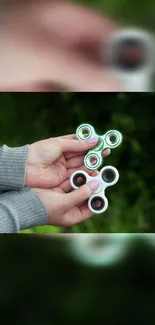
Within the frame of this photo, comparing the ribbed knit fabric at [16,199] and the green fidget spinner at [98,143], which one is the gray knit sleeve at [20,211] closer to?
the ribbed knit fabric at [16,199]

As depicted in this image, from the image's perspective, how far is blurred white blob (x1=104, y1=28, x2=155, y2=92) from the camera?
1.13 meters

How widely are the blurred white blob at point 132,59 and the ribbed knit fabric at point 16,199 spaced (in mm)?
269

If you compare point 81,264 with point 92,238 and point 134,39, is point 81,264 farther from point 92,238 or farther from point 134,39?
point 134,39

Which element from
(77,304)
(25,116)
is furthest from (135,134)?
(77,304)

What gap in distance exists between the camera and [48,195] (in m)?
1.08

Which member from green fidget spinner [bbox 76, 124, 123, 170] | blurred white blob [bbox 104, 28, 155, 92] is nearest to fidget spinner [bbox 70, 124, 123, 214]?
green fidget spinner [bbox 76, 124, 123, 170]

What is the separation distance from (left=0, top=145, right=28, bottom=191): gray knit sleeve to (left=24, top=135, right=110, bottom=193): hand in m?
0.03

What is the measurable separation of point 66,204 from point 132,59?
330 mm

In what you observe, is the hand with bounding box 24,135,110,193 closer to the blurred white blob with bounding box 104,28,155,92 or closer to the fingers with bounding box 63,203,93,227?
the fingers with bounding box 63,203,93,227

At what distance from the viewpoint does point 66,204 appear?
108 centimetres

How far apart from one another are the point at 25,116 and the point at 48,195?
307 millimetres

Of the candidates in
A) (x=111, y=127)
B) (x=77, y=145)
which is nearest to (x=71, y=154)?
(x=77, y=145)

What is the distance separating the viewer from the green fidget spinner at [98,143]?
1068 millimetres

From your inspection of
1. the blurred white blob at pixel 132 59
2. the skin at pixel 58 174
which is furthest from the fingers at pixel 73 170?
the blurred white blob at pixel 132 59
